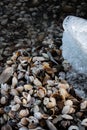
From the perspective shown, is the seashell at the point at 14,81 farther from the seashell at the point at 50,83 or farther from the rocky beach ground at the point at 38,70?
the seashell at the point at 50,83

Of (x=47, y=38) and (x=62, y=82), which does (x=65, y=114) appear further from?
(x=47, y=38)

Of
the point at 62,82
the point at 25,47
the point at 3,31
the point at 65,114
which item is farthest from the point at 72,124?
the point at 3,31

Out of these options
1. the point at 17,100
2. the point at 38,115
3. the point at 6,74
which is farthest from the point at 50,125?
the point at 6,74

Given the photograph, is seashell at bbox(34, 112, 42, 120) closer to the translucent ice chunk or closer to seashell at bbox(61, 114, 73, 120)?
seashell at bbox(61, 114, 73, 120)

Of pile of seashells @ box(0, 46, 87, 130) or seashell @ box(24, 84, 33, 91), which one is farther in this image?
seashell @ box(24, 84, 33, 91)

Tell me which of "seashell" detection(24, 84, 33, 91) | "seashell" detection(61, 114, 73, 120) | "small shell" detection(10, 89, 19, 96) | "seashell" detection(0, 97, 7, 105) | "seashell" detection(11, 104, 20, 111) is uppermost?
"seashell" detection(24, 84, 33, 91)

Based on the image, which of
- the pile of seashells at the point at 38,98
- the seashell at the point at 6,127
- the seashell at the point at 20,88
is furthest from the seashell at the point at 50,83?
the seashell at the point at 6,127

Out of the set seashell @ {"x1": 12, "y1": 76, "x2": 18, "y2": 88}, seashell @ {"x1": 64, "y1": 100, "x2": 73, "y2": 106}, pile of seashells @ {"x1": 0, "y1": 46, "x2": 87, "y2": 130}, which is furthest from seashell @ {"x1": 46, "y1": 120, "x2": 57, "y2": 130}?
seashell @ {"x1": 12, "y1": 76, "x2": 18, "y2": 88}
